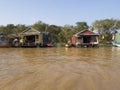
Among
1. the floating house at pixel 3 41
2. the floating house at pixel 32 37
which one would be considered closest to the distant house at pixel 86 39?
the floating house at pixel 32 37

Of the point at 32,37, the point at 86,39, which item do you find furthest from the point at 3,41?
the point at 86,39

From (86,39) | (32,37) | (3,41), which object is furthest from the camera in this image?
(86,39)

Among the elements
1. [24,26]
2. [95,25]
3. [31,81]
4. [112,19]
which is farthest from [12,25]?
[31,81]

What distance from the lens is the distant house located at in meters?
32.3

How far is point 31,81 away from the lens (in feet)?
21.4

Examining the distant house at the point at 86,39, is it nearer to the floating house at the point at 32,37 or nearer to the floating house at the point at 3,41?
the floating house at the point at 32,37

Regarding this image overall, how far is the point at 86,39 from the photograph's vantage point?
34781 millimetres

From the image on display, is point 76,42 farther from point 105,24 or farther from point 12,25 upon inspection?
point 12,25

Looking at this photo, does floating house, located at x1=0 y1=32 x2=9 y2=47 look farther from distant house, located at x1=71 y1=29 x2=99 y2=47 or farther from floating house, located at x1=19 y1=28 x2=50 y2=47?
distant house, located at x1=71 y1=29 x2=99 y2=47

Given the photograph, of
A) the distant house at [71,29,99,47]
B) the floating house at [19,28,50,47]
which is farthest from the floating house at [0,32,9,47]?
the distant house at [71,29,99,47]

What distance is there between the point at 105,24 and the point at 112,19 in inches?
97.9

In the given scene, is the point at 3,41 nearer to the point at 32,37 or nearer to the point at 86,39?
the point at 32,37

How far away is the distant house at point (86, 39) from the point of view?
32312 mm

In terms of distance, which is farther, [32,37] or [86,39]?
[86,39]
